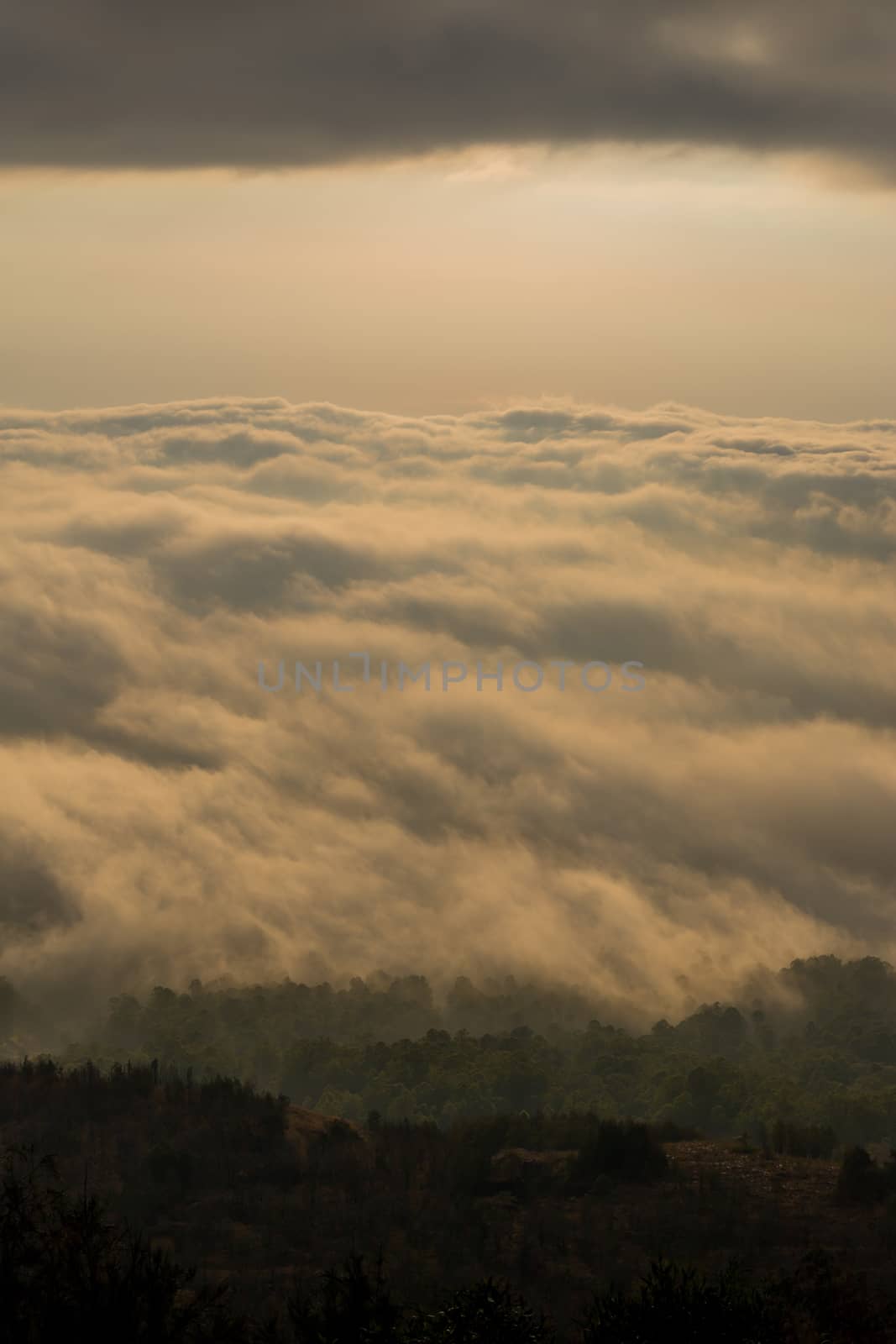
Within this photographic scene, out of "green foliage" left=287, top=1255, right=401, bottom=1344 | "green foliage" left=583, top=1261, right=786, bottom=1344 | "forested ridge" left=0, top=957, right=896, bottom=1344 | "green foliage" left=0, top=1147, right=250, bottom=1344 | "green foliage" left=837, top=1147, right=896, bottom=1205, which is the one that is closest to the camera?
"green foliage" left=583, top=1261, right=786, bottom=1344

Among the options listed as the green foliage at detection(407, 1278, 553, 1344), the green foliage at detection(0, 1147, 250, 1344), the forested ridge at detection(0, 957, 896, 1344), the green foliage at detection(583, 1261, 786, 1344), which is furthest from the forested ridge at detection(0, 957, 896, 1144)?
the green foliage at detection(0, 1147, 250, 1344)

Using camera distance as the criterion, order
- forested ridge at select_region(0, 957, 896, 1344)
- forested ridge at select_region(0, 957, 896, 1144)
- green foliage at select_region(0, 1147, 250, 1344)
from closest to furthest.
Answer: green foliage at select_region(0, 1147, 250, 1344) < forested ridge at select_region(0, 957, 896, 1344) < forested ridge at select_region(0, 957, 896, 1144)

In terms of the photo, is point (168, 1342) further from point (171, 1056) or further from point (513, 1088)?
point (171, 1056)

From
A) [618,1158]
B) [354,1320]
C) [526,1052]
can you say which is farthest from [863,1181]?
[526,1052]

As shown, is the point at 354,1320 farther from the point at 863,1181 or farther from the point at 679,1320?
the point at 863,1181

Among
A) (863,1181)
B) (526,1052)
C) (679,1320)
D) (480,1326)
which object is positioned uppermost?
(679,1320)

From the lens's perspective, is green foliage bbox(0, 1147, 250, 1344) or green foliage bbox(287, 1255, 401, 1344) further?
green foliage bbox(287, 1255, 401, 1344)

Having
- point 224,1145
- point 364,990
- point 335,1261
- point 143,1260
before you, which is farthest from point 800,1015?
point 143,1260

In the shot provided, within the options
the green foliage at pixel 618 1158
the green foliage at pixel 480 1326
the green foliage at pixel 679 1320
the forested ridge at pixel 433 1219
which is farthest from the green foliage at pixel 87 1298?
the green foliage at pixel 618 1158

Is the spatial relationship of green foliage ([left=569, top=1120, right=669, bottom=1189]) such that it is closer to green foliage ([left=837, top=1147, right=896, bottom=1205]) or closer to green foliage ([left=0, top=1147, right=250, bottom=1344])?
green foliage ([left=837, top=1147, right=896, bottom=1205])

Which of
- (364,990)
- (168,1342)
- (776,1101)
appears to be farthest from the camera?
(364,990)

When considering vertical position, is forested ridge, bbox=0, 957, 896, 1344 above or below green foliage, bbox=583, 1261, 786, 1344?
below
